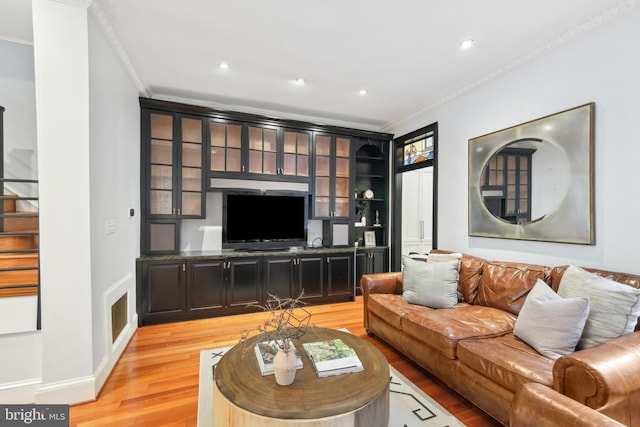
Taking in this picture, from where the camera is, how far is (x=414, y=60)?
2852mm

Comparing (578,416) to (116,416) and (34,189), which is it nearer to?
(116,416)

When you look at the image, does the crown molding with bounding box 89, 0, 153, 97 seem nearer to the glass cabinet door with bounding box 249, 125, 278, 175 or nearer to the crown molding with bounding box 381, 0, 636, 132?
the glass cabinet door with bounding box 249, 125, 278, 175

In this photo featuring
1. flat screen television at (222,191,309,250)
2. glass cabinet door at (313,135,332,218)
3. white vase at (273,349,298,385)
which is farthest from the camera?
glass cabinet door at (313,135,332,218)

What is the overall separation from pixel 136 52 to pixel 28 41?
80 cm

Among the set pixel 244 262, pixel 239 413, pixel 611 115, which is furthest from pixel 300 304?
pixel 611 115

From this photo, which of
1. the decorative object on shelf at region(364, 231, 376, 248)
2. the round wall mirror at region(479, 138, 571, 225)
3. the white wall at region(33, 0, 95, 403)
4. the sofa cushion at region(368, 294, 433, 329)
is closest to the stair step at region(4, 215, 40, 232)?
the white wall at region(33, 0, 95, 403)

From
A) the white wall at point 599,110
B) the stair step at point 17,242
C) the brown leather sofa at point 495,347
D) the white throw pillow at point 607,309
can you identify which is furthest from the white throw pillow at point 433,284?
the stair step at point 17,242

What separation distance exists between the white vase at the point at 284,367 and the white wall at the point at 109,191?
1.53 meters

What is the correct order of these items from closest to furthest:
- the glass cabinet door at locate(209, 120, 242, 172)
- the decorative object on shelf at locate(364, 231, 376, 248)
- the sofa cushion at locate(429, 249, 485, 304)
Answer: the sofa cushion at locate(429, 249, 485, 304), the glass cabinet door at locate(209, 120, 242, 172), the decorative object on shelf at locate(364, 231, 376, 248)

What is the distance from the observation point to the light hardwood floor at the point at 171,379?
1.84 m

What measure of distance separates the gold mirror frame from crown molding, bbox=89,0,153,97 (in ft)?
12.0

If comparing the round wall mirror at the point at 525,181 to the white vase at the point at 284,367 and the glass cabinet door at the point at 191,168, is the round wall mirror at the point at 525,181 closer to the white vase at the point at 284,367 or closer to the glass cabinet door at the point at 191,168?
the white vase at the point at 284,367

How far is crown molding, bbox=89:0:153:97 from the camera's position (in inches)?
81.1

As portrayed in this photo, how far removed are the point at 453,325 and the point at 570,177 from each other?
5.27 ft
